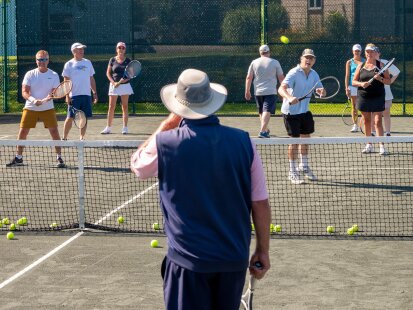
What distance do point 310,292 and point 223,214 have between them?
3110mm

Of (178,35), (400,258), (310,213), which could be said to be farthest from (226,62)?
(400,258)

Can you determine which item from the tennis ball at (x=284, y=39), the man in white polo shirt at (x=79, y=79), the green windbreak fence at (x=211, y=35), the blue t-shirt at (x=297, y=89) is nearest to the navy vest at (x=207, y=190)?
the blue t-shirt at (x=297, y=89)

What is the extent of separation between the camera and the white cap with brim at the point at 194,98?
485cm

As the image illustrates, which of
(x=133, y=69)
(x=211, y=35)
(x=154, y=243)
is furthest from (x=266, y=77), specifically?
(x=154, y=243)

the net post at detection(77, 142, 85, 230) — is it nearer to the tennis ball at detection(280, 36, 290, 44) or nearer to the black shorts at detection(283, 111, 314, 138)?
the black shorts at detection(283, 111, 314, 138)

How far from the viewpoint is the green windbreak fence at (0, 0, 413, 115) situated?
23750 millimetres

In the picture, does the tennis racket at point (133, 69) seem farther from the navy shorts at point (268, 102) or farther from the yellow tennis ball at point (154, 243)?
the yellow tennis ball at point (154, 243)

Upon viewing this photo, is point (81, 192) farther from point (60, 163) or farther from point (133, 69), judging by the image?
point (133, 69)

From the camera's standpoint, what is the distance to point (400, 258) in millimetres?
8914

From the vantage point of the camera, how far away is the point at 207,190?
4.80m

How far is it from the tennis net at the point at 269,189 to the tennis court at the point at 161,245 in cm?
2

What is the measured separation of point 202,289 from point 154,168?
25.5 inches

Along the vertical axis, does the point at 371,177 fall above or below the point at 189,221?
below

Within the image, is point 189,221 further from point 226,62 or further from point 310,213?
point 226,62
